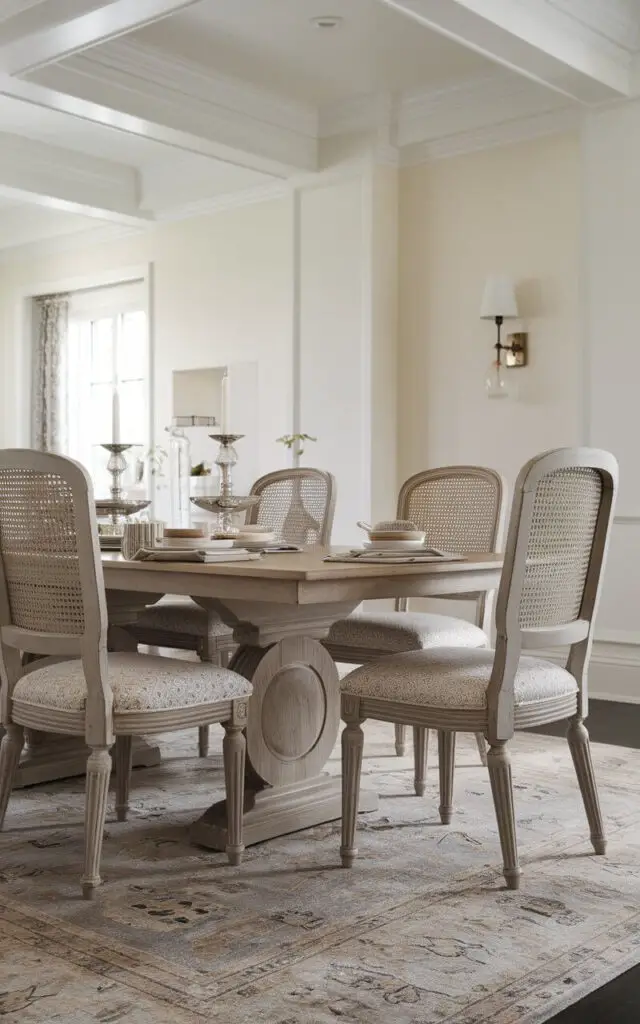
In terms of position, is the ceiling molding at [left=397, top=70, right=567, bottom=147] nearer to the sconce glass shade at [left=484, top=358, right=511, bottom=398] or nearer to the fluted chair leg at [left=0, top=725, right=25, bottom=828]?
the sconce glass shade at [left=484, top=358, right=511, bottom=398]

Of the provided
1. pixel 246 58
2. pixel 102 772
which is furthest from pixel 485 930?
pixel 246 58

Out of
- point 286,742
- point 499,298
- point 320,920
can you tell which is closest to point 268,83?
point 499,298

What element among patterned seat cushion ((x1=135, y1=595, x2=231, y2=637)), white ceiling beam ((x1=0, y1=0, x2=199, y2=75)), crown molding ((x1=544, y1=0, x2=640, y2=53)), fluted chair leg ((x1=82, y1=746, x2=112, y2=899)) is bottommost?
fluted chair leg ((x1=82, y1=746, x2=112, y2=899))

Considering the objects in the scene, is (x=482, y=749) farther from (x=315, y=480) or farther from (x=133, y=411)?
(x=133, y=411)

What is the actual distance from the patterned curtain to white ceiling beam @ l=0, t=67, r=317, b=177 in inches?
104

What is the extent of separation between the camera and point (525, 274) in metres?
5.41

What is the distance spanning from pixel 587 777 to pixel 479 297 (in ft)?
11.3

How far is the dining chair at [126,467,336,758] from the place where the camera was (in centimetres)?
355

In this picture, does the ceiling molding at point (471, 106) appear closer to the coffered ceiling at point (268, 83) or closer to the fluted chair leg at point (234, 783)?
the coffered ceiling at point (268, 83)

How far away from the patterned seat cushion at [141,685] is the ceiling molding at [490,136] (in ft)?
12.0

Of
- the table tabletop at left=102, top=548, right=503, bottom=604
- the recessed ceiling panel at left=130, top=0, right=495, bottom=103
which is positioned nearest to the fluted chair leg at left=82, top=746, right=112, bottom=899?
the table tabletop at left=102, top=548, right=503, bottom=604

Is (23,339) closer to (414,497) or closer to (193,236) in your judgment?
(193,236)

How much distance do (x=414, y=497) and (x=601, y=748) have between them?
1117 millimetres

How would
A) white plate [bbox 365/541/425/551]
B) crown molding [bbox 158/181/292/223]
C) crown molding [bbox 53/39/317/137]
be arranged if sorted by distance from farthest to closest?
1. crown molding [bbox 158/181/292/223]
2. crown molding [bbox 53/39/317/137]
3. white plate [bbox 365/541/425/551]
